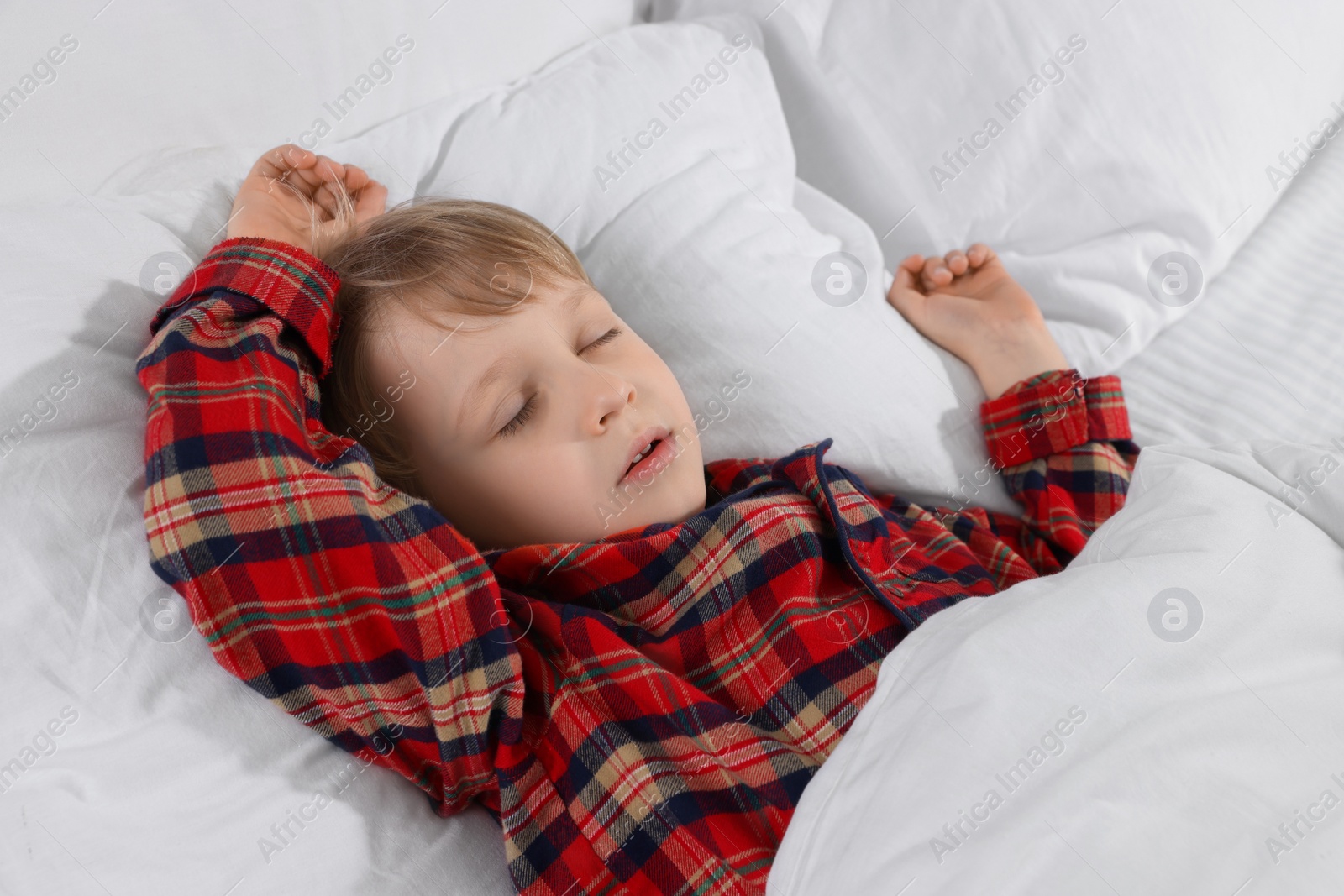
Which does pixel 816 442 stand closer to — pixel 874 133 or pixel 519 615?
pixel 519 615

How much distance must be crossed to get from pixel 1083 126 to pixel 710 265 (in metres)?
0.54

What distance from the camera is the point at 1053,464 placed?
42.3 inches

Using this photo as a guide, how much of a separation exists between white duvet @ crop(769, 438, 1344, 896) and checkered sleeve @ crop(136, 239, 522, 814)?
0.29 m

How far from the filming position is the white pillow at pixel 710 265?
3.43 ft

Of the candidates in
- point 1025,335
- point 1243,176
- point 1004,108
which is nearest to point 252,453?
point 1025,335

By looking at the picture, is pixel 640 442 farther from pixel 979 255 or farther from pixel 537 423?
pixel 979 255

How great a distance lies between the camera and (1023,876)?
57 cm

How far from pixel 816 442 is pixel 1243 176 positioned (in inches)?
27.8

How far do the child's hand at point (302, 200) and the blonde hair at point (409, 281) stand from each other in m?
0.03
